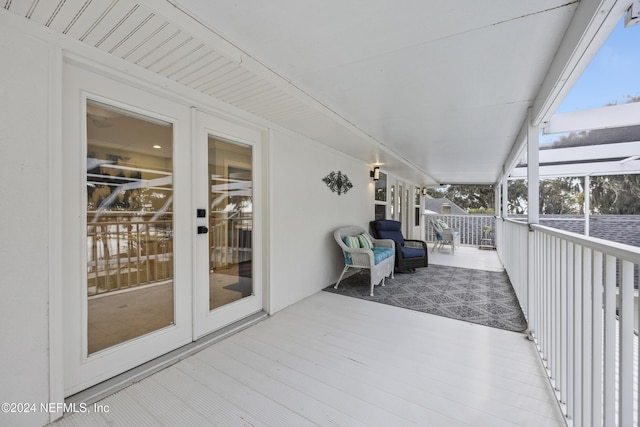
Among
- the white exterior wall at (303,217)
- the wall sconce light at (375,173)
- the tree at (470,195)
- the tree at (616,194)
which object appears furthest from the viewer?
the tree at (470,195)

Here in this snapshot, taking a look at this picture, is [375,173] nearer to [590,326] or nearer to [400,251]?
[400,251]

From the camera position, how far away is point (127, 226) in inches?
78.7

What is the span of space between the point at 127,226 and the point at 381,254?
3246mm

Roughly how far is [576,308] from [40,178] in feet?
9.46

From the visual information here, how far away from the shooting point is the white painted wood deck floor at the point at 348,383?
1513 millimetres

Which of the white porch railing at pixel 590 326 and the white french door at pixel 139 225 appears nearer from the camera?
the white porch railing at pixel 590 326

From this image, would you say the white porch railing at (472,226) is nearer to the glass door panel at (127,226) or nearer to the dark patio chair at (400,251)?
the dark patio chair at (400,251)

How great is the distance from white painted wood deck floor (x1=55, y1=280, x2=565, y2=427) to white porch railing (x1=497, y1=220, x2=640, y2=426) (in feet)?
0.94

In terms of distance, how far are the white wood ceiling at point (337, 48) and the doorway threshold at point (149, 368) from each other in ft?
7.01

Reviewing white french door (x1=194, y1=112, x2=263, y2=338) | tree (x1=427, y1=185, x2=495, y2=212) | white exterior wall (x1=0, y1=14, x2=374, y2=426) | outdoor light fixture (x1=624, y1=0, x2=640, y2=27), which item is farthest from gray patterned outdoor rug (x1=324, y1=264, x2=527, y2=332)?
tree (x1=427, y1=185, x2=495, y2=212)

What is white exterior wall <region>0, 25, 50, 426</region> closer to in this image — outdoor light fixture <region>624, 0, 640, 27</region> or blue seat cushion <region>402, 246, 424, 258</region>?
outdoor light fixture <region>624, 0, 640, 27</region>

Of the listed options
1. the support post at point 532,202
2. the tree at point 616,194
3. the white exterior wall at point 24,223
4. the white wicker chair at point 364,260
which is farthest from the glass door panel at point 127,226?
the tree at point 616,194

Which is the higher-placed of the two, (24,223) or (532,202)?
(532,202)

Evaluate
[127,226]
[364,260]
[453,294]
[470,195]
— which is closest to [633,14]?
[127,226]
